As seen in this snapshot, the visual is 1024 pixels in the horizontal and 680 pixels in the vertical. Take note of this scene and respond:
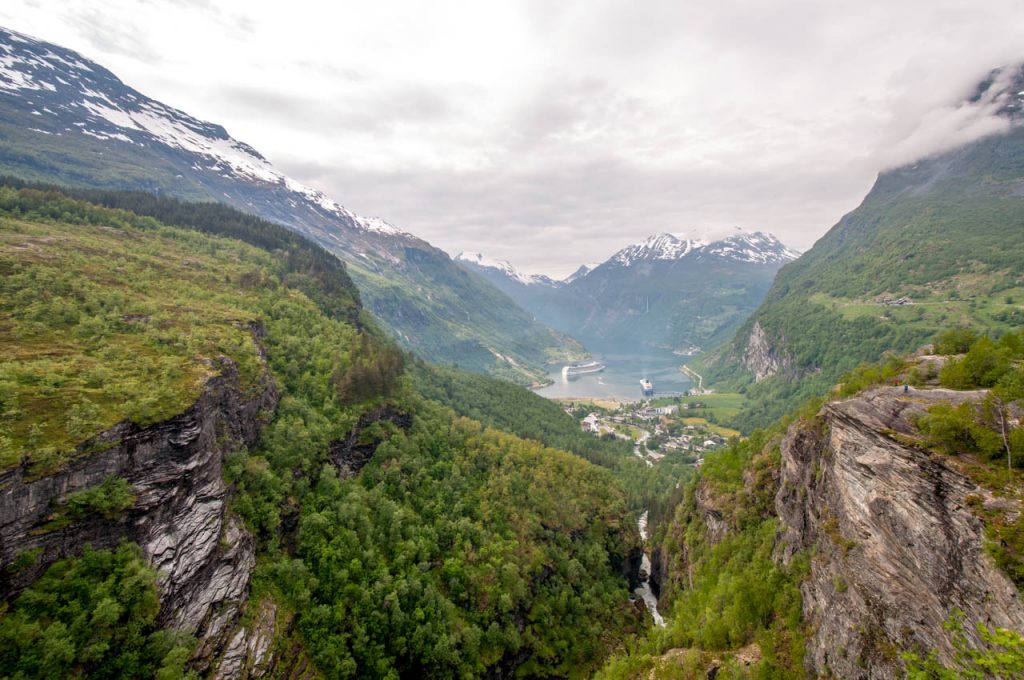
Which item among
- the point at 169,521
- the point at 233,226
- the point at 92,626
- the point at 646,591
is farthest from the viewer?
the point at 233,226

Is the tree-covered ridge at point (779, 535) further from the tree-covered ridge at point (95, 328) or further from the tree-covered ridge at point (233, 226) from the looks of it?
the tree-covered ridge at point (233, 226)

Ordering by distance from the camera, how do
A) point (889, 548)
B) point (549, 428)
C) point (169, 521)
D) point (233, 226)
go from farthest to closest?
1. point (549, 428)
2. point (233, 226)
3. point (169, 521)
4. point (889, 548)

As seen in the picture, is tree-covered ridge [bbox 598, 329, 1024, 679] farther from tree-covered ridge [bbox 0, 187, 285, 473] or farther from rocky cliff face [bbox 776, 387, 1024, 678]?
tree-covered ridge [bbox 0, 187, 285, 473]

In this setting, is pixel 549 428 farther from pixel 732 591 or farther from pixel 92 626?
pixel 92 626

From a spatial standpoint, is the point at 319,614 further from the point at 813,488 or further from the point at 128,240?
the point at 128,240

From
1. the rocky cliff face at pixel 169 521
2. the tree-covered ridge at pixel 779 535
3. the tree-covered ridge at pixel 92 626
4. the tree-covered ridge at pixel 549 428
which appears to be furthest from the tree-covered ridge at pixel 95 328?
the tree-covered ridge at pixel 549 428

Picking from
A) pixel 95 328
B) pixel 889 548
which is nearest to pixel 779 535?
pixel 889 548

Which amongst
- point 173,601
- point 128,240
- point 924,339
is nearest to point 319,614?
point 173,601
